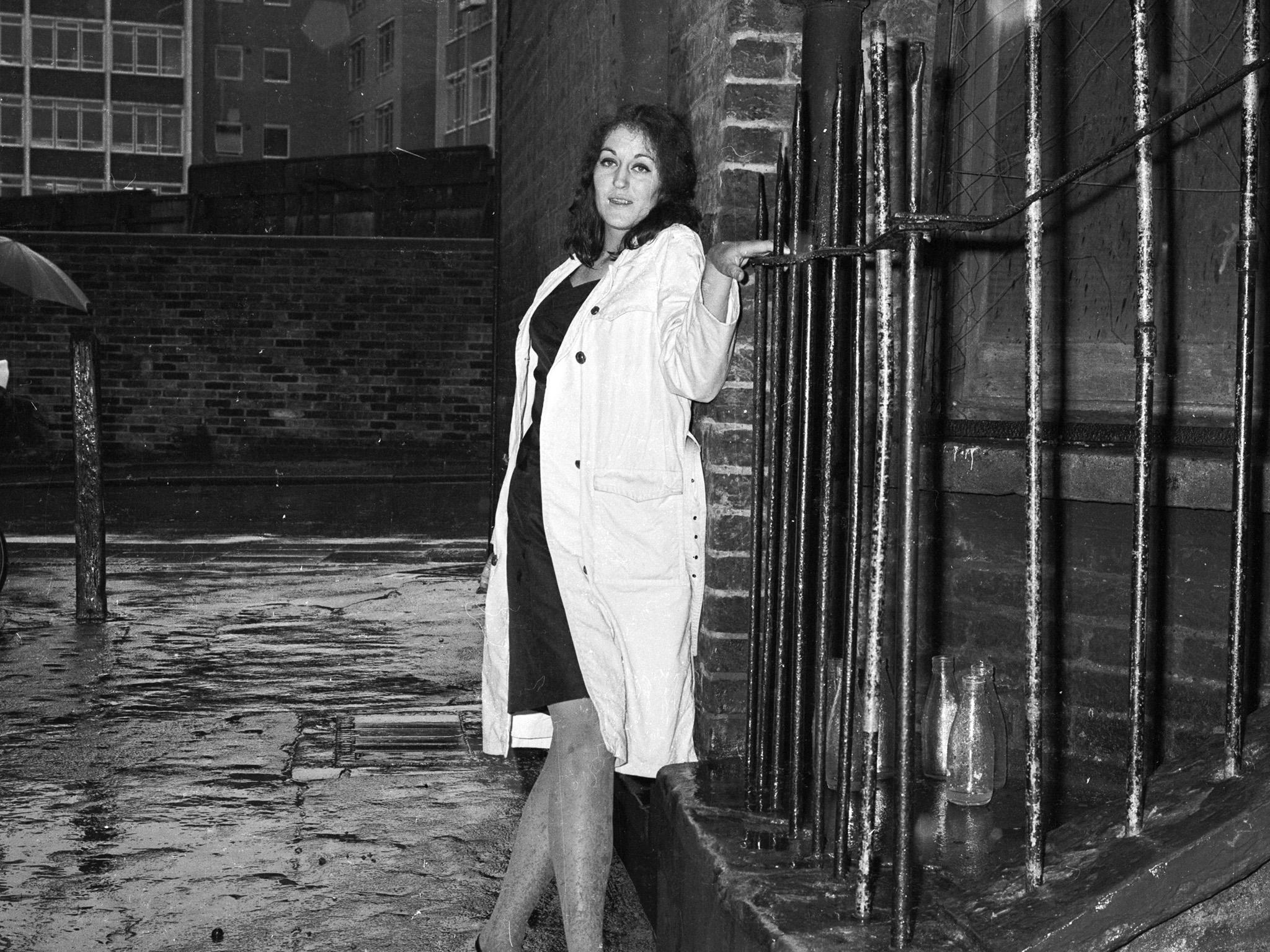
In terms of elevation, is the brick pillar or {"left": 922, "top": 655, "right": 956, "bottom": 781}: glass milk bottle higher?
the brick pillar

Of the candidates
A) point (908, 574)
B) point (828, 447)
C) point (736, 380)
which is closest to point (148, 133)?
point (736, 380)

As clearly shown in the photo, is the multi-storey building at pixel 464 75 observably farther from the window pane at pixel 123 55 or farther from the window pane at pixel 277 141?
the window pane at pixel 123 55

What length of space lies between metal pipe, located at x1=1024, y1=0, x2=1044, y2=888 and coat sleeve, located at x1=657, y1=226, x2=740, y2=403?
0.70m

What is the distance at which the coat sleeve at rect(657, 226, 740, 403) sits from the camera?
271 cm

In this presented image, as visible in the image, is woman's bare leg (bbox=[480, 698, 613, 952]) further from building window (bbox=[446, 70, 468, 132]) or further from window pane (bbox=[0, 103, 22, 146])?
window pane (bbox=[0, 103, 22, 146])

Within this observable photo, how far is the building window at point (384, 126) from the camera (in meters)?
47.6

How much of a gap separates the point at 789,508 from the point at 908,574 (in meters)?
0.76

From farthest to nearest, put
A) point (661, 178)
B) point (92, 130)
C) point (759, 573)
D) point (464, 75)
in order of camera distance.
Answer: point (92, 130) < point (464, 75) < point (661, 178) < point (759, 573)

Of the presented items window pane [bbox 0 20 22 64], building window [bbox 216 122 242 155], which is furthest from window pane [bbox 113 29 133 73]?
building window [bbox 216 122 242 155]

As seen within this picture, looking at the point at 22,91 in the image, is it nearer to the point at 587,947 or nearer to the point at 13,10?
the point at 13,10

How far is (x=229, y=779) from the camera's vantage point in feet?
15.3

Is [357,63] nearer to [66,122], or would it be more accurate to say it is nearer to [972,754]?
[66,122]

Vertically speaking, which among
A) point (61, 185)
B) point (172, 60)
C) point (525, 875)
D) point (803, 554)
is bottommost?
point (525, 875)

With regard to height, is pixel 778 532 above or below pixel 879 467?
below
